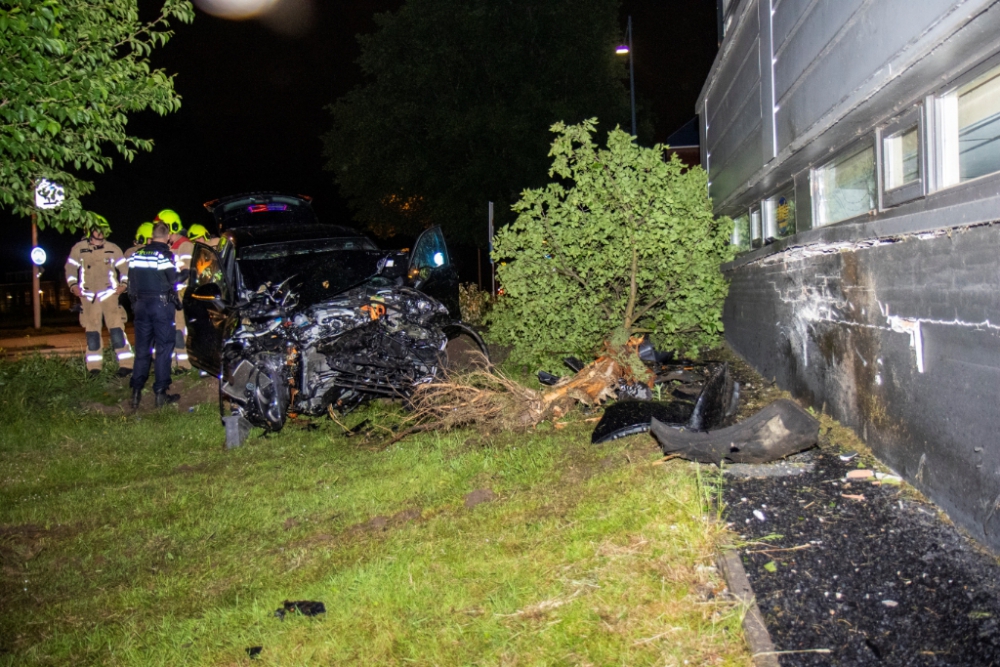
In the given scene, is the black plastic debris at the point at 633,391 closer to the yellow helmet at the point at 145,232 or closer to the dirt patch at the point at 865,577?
the dirt patch at the point at 865,577

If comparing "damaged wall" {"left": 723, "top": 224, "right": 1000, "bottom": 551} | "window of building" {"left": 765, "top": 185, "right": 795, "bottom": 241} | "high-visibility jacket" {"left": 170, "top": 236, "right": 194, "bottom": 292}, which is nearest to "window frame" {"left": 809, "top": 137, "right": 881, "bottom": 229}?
"damaged wall" {"left": 723, "top": 224, "right": 1000, "bottom": 551}

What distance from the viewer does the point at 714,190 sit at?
9250 millimetres

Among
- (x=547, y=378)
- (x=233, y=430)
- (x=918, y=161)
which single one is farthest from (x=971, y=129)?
(x=233, y=430)

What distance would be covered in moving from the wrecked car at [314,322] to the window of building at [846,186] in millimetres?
3211

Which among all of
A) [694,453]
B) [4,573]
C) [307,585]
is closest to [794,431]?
[694,453]

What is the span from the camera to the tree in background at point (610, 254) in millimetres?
6496

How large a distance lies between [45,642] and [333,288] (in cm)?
431

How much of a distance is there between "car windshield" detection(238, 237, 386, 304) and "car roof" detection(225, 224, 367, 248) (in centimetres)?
14

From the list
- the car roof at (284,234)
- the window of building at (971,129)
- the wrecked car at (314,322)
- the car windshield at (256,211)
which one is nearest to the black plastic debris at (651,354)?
the wrecked car at (314,322)

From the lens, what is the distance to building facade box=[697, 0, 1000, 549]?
290 cm

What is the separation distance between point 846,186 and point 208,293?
17.1 feet

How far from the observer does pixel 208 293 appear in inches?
255

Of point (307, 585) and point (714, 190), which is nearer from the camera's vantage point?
point (307, 585)

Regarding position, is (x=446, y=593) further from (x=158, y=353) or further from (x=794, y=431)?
(x=158, y=353)
